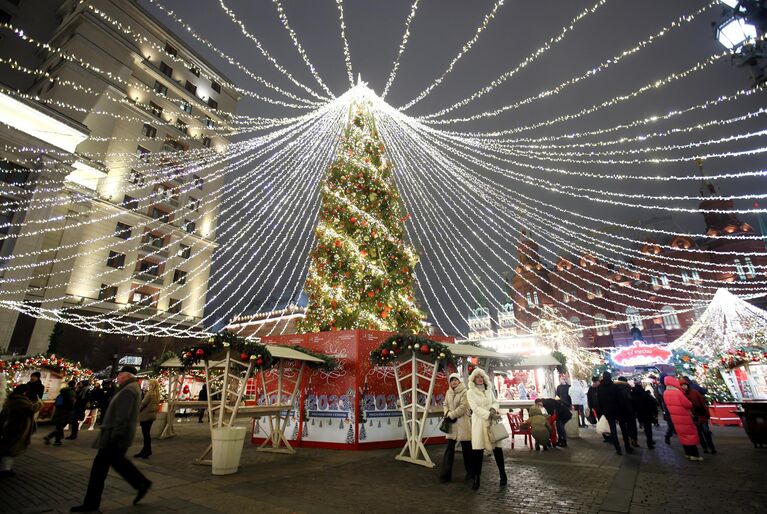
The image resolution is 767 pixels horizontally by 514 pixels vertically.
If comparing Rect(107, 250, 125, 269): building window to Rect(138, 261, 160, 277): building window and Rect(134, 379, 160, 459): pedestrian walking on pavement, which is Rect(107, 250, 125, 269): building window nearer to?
Rect(138, 261, 160, 277): building window

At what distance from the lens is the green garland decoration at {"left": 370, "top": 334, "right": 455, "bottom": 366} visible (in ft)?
23.9

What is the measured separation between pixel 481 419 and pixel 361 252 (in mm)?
6501

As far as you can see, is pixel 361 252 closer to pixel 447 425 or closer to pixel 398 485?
pixel 447 425

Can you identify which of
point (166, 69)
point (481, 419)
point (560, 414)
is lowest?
point (560, 414)

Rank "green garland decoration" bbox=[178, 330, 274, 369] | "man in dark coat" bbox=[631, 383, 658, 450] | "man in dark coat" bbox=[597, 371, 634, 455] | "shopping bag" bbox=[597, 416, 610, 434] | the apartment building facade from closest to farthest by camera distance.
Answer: "green garland decoration" bbox=[178, 330, 274, 369] < "man in dark coat" bbox=[597, 371, 634, 455] < "man in dark coat" bbox=[631, 383, 658, 450] < "shopping bag" bbox=[597, 416, 610, 434] < the apartment building facade

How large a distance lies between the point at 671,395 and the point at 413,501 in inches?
261

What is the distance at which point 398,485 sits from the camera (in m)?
5.44

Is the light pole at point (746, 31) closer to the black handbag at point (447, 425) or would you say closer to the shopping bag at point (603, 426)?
the shopping bag at point (603, 426)

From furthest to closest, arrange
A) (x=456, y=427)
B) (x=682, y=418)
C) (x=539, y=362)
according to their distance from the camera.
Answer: (x=539, y=362), (x=682, y=418), (x=456, y=427)

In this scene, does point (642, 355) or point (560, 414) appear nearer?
point (560, 414)

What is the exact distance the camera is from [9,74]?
22.3 metres

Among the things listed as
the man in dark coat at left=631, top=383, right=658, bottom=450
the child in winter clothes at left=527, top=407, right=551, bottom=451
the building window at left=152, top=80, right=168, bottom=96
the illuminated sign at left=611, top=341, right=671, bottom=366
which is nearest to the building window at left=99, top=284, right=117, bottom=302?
the building window at left=152, top=80, right=168, bottom=96

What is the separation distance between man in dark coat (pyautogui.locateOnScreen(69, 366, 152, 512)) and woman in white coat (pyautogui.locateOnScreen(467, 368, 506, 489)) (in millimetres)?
4372

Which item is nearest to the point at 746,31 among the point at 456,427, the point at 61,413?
the point at 456,427
